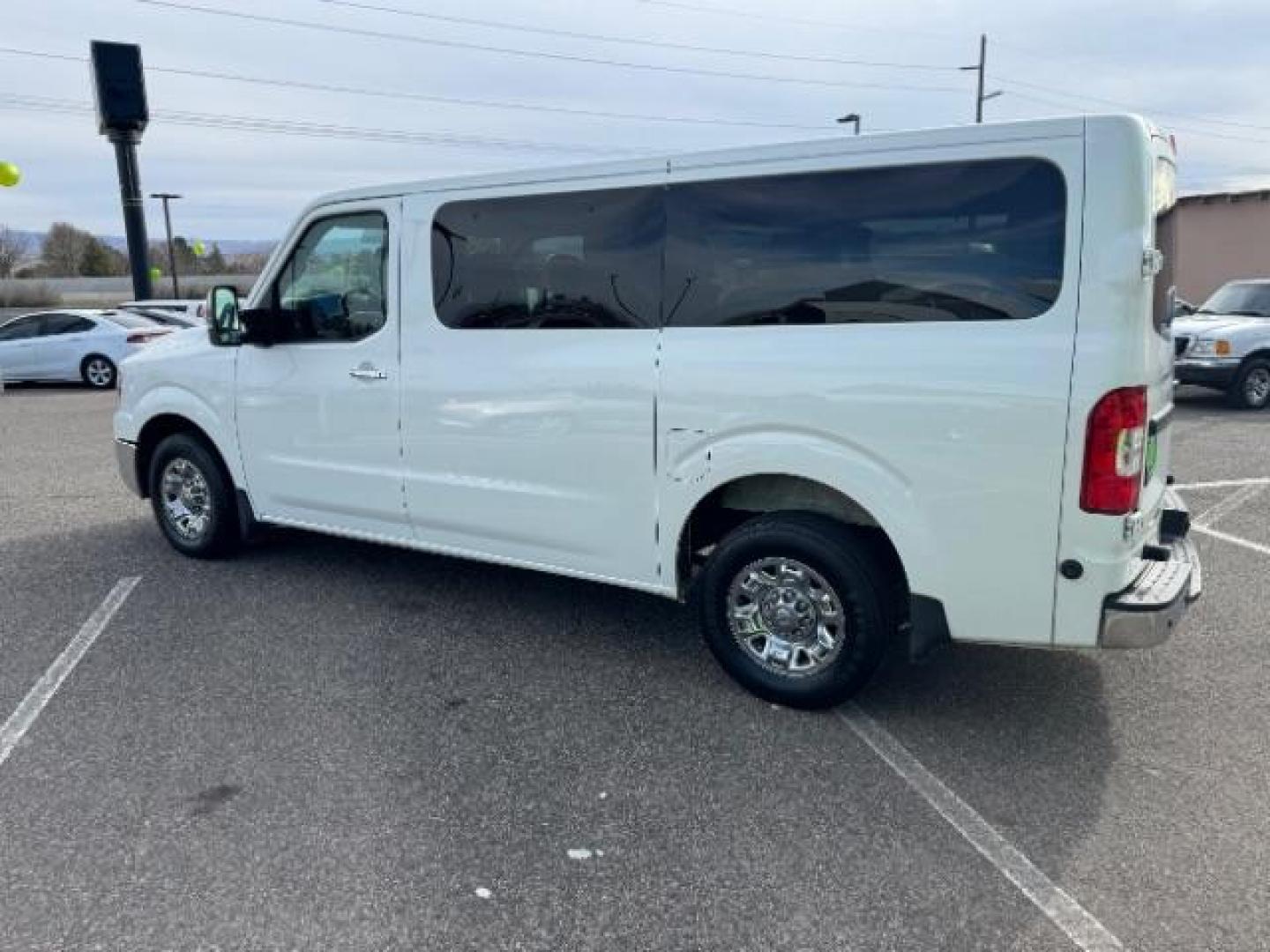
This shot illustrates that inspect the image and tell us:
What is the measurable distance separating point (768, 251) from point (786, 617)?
1405mm

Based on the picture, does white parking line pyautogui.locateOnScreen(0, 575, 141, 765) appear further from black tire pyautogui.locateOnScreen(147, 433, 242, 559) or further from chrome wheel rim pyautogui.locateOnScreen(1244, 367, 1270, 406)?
chrome wheel rim pyautogui.locateOnScreen(1244, 367, 1270, 406)

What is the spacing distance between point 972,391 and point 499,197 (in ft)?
7.26

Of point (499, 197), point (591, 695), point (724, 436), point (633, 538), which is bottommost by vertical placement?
point (591, 695)

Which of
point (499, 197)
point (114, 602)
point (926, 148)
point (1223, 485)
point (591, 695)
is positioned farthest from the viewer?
point (1223, 485)

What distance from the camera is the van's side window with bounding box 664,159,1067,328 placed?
10.1 ft

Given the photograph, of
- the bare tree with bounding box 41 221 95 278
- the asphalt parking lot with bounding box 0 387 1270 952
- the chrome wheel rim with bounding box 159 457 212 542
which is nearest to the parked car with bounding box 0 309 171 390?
the chrome wheel rim with bounding box 159 457 212 542

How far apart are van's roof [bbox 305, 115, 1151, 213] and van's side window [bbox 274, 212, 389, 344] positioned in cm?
22

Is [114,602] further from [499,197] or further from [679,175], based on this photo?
[679,175]

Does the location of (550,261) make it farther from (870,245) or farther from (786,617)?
(786,617)

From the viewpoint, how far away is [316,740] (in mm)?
3498

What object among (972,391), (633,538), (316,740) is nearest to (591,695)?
(633,538)

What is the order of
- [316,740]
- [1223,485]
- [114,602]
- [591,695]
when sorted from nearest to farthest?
[316,740] < [591,695] < [114,602] < [1223,485]

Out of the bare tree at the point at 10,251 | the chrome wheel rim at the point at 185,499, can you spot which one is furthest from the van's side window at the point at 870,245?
the bare tree at the point at 10,251

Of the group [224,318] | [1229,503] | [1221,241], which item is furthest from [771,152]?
[1221,241]
